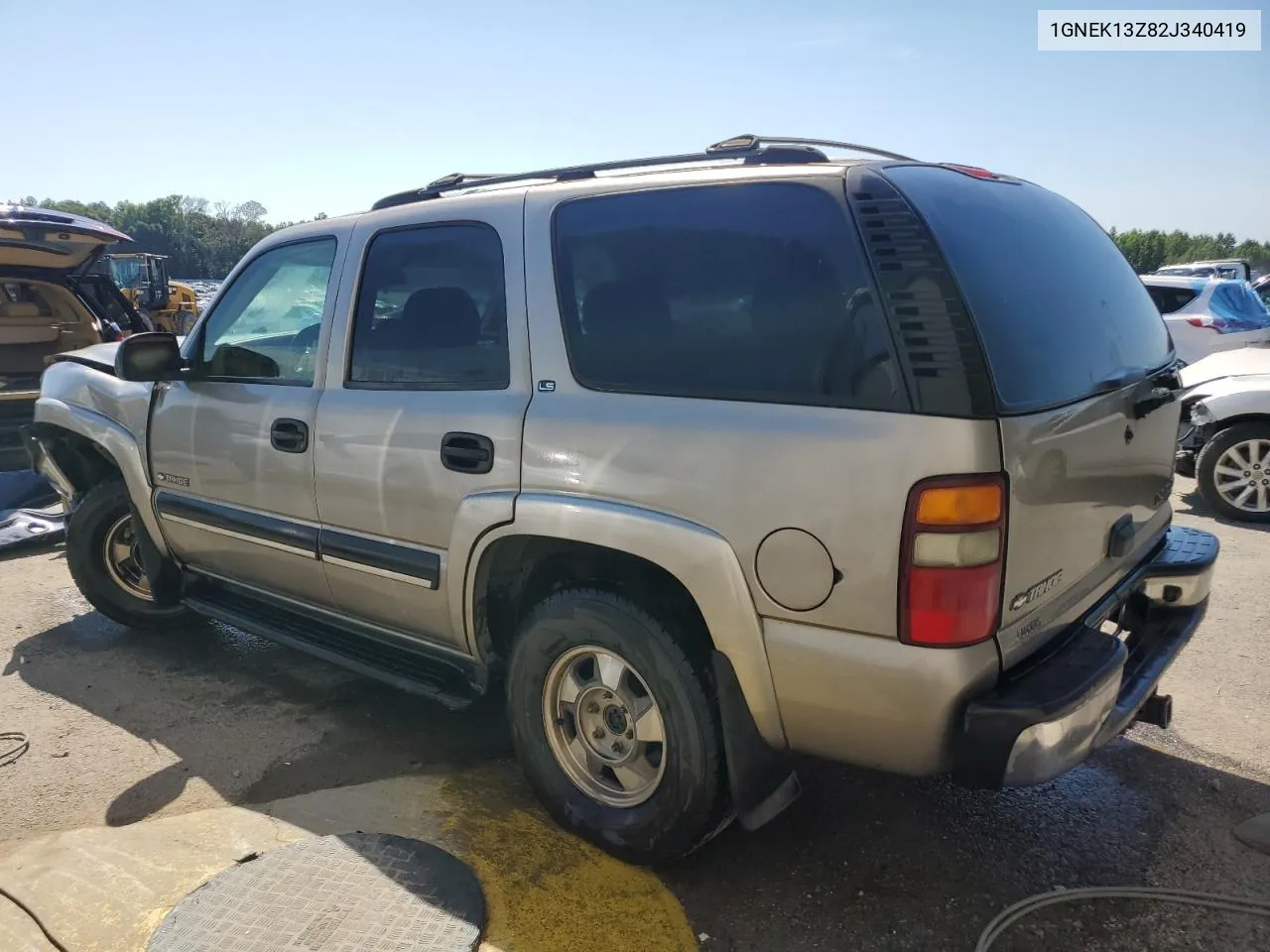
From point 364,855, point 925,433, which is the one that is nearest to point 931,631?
point 925,433

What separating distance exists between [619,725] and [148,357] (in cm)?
258

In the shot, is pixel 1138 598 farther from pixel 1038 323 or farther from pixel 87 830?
pixel 87 830

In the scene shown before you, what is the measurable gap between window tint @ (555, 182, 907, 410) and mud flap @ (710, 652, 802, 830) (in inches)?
29.6

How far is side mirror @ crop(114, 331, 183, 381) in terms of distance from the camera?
3771 millimetres

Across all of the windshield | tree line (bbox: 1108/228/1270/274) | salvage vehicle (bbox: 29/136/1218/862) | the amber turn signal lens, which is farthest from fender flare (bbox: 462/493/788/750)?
tree line (bbox: 1108/228/1270/274)

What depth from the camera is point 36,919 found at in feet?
8.41

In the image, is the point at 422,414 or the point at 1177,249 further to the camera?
the point at 1177,249

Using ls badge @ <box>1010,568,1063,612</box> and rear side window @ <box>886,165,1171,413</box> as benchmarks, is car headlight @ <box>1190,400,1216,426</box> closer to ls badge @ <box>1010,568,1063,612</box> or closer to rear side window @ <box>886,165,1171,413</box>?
rear side window @ <box>886,165,1171,413</box>

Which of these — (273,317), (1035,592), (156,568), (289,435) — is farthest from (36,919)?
(1035,592)

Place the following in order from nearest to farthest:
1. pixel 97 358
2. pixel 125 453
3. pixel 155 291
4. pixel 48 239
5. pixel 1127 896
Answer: pixel 1127 896
pixel 125 453
pixel 97 358
pixel 48 239
pixel 155 291

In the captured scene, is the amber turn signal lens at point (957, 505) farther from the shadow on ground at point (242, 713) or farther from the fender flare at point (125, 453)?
the fender flare at point (125, 453)

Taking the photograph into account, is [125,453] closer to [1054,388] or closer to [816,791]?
[816,791]

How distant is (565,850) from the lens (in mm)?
2863

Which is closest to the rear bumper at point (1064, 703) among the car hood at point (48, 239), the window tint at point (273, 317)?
the window tint at point (273, 317)
